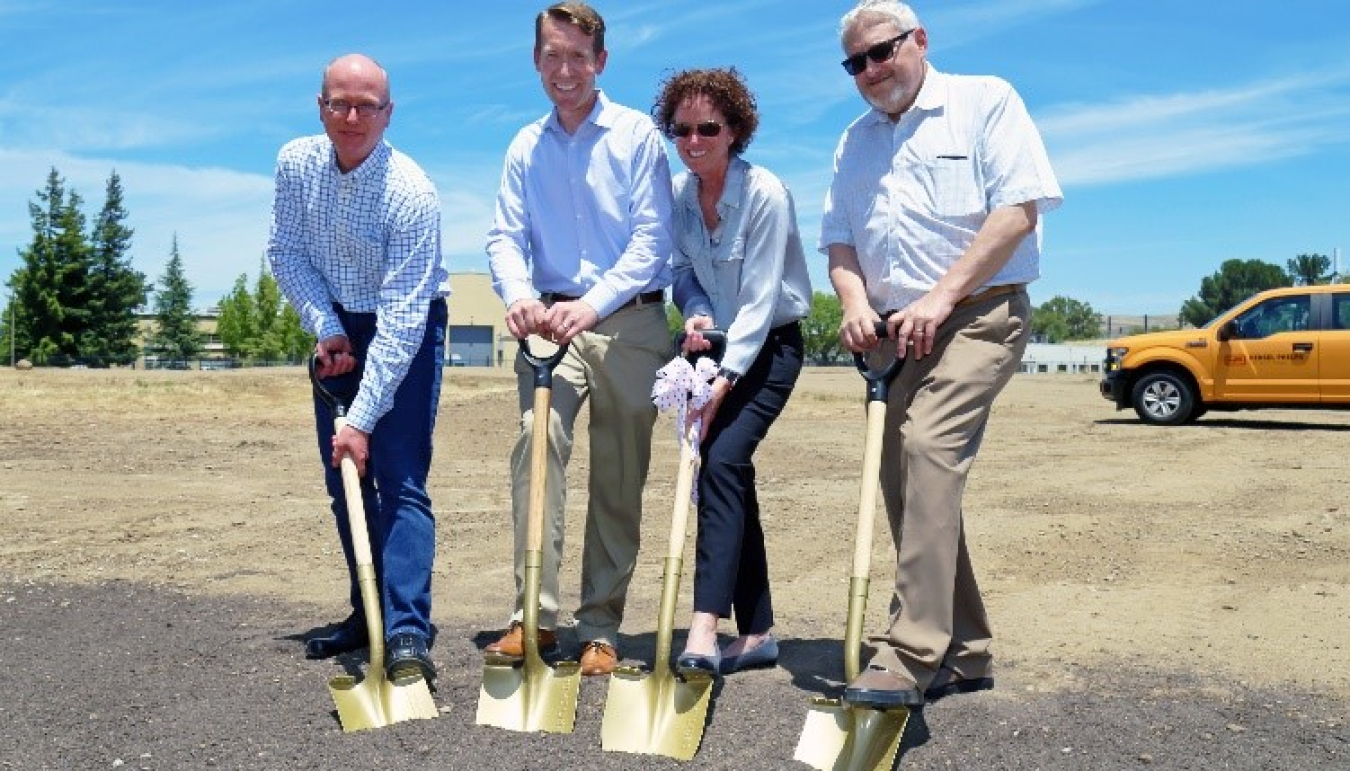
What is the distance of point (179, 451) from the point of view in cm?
1451

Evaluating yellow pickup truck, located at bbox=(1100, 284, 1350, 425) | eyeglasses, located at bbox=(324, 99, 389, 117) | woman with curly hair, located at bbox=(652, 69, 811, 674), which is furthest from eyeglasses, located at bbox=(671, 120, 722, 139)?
yellow pickup truck, located at bbox=(1100, 284, 1350, 425)

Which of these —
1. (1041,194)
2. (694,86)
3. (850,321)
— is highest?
(694,86)

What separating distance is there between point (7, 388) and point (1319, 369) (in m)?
21.6

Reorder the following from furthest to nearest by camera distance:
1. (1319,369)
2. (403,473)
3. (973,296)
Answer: (1319,369) < (403,473) < (973,296)

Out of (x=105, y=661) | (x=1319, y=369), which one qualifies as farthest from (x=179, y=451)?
(x=1319, y=369)

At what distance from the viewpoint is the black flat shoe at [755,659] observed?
15.6 ft

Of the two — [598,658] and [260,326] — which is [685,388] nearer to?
[598,658]

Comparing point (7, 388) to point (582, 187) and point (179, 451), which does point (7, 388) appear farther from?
point (582, 187)

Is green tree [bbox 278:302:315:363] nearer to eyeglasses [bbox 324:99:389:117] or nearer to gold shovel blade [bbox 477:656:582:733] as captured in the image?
eyeglasses [bbox 324:99:389:117]

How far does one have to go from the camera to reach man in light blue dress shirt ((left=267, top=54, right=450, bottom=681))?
473cm

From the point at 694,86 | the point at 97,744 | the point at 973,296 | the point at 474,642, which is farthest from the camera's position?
the point at 474,642

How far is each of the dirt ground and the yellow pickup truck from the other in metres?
3.23

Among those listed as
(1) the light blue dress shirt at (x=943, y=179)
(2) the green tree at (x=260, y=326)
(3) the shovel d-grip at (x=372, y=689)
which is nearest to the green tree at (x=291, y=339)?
(2) the green tree at (x=260, y=326)

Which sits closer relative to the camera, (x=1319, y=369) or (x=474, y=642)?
(x=474, y=642)
